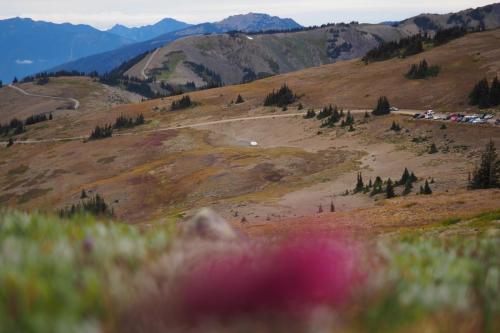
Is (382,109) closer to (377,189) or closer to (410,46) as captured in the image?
(377,189)

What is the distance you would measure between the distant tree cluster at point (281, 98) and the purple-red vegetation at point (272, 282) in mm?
132612

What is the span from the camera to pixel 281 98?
138 m

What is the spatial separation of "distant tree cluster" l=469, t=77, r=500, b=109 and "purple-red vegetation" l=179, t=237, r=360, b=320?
102 meters

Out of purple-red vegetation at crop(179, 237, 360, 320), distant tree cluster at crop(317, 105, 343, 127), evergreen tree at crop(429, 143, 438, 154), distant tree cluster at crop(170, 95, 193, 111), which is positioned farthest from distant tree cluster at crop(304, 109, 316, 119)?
purple-red vegetation at crop(179, 237, 360, 320)

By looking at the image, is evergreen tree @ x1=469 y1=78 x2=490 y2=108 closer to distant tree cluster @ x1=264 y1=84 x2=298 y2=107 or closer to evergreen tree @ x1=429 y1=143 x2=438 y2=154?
evergreen tree @ x1=429 y1=143 x2=438 y2=154

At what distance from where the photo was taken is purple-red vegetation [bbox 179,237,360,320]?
3.14 metres

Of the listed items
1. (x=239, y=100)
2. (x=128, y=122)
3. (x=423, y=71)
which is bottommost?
(x=128, y=122)

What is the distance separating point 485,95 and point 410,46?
226 ft

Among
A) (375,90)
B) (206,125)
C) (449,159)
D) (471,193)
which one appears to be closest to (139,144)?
(206,125)

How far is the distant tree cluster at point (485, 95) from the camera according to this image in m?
93.0

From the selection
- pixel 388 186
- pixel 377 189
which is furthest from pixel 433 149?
pixel 388 186

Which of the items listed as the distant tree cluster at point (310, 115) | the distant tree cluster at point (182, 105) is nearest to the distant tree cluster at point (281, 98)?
the distant tree cluster at point (310, 115)

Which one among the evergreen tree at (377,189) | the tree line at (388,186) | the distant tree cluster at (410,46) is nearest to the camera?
the tree line at (388,186)

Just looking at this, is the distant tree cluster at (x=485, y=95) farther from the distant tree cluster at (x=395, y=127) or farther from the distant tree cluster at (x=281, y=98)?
the distant tree cluster at (x=281, y=98)
